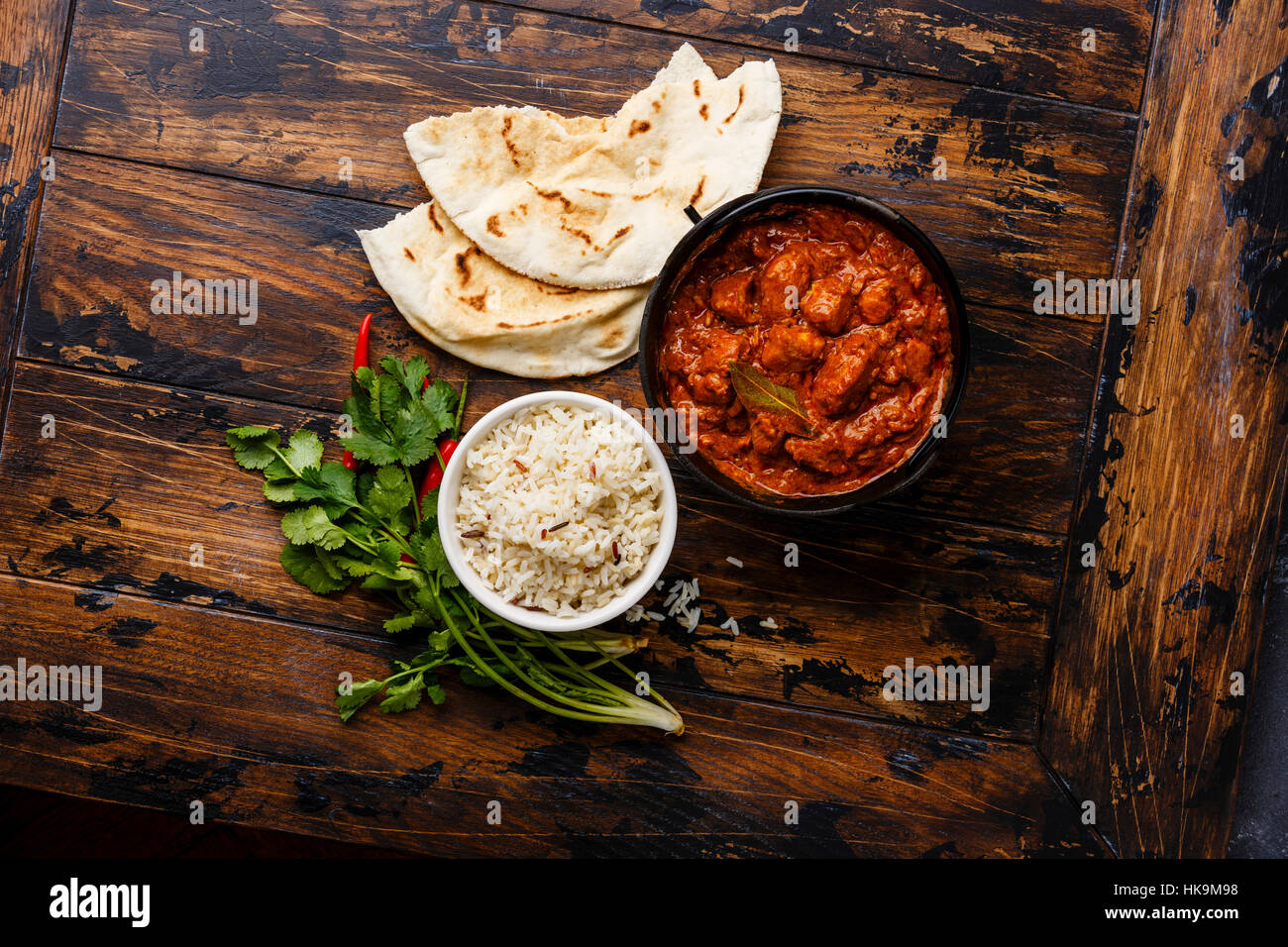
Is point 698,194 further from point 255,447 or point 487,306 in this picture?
point 255,447

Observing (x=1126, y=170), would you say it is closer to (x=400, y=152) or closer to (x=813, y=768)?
(x=813, y=768)

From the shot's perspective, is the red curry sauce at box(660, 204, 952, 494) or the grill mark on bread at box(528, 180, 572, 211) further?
the grill mark on bread at box(528, 180, 572, 211)

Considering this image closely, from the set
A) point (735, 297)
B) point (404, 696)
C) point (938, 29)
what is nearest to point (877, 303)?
point (735, 297)

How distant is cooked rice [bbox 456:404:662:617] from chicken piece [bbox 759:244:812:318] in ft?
1.50

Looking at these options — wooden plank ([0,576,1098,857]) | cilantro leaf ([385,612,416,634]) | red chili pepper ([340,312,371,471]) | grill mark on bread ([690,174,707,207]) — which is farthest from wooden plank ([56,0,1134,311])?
wooden plank ([0,576,1098,857])

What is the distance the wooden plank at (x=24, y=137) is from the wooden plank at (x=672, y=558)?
21cm

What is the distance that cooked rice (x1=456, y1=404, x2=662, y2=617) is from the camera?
6.66ft

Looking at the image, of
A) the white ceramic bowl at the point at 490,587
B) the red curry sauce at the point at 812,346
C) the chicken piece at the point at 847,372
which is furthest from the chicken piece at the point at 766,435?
the white ceramic bowl at the point at 490,587

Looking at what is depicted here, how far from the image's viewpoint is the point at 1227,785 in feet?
7.64

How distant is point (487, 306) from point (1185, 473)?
197 centimetres

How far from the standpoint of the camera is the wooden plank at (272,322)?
7.66ft

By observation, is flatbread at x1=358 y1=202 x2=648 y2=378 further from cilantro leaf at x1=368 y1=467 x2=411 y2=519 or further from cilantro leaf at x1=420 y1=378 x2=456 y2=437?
cilantro leaf at x1=368 y1=467 x2=411 y2=519

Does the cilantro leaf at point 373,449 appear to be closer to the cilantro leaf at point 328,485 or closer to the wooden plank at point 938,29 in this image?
the cilantro leaf at point 328,485

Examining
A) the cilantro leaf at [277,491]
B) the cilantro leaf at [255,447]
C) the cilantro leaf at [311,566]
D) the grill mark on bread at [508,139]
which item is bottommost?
the cilantro leaf at [311,566]
